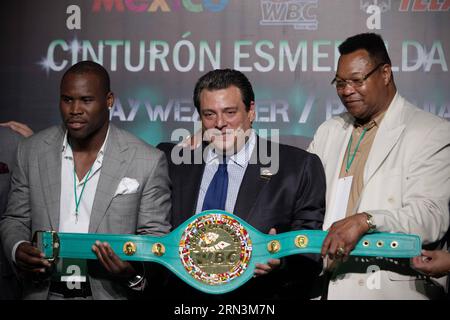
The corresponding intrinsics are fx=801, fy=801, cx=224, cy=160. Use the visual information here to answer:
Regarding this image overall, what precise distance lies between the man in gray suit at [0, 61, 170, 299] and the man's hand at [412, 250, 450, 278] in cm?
112

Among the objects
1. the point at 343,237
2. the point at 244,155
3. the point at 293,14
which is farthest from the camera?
the point at 293,14

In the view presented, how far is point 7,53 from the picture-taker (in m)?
4.61

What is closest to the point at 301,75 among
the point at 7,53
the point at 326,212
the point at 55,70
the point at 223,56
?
the point at 223,56

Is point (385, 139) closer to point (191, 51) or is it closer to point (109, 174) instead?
point (109, 174)

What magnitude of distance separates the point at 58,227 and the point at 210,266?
0.71 meters

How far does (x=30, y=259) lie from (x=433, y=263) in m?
1.72

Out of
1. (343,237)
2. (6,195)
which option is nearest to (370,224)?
(343,237)

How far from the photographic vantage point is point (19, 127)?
178 inches

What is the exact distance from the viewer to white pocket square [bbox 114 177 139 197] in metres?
3.59

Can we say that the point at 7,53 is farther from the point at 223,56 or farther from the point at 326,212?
the point at 326,212

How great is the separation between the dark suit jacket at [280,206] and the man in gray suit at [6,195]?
2.76ft

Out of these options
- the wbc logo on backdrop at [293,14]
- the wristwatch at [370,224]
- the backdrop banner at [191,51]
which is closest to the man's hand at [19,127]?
the backdrop banner at [191,51]

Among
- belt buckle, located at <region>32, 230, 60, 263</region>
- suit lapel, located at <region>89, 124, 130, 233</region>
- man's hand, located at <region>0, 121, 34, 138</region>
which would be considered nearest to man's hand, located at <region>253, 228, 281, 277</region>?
suit lapel, located at <region>89, 124, 130, 233</region>

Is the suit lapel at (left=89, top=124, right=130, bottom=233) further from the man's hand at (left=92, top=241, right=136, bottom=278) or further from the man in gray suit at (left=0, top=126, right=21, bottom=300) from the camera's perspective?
the man in gray suit at (left=0, top=126, right=21, bottom=300)
